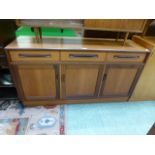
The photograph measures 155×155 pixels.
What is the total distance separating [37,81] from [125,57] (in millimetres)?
984

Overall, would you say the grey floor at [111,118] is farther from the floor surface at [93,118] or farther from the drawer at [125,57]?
the drawer at [125,57]

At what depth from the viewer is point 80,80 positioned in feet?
4.66

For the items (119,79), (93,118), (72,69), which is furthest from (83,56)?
(93,118)

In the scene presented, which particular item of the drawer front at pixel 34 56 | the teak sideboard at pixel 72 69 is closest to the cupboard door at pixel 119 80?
the teak sideboard at pixel 72 69

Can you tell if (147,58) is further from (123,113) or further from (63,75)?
(63,75)

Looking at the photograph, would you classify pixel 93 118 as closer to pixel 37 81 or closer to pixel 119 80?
pixel 119 80

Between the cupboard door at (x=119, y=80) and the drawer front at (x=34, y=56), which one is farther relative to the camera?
the cupboard door at (x=119, y=80)

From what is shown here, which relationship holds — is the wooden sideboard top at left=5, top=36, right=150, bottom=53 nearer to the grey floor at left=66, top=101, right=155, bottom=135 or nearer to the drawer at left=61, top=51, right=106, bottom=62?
the drawer at left=61, top=51, right=106, bottom=62

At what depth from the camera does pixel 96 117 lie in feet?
4.99

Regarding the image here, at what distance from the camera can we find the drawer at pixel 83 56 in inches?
47.9

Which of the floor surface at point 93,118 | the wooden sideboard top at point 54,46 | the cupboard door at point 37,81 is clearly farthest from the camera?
the floor surface at point 93,118

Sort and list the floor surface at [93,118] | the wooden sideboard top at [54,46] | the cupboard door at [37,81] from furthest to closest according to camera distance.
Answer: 1. the floor surface at [93,118]
2. the cupboard door at [37,81]
3. the wooden sideboard top at [54,46]
